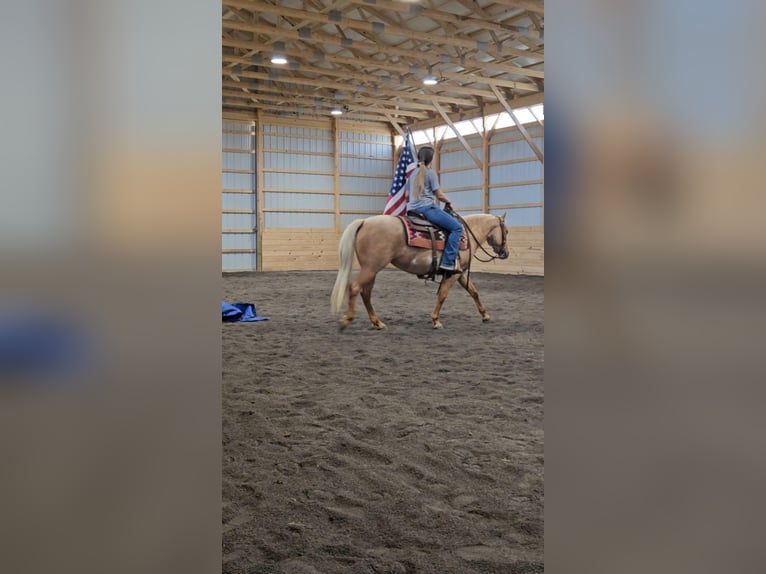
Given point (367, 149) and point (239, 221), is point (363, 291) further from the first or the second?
point (367, 149)

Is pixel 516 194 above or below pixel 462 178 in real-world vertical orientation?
below

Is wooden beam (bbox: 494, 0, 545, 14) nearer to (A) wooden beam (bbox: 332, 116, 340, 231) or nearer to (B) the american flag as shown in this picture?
(B) the american flag

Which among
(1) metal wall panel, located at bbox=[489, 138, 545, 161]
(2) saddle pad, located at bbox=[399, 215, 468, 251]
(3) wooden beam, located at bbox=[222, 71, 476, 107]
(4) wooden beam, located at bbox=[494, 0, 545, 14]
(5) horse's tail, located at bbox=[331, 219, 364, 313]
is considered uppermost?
(3) wooden beam, located at bbox=[222, 71, 476, 107]

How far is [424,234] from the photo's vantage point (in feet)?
23.7

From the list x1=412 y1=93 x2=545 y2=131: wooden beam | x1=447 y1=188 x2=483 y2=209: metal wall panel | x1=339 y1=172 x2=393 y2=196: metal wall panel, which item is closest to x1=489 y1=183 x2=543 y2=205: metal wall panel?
x1=447 y1=188 x2=483 y2=209: metal wall panel

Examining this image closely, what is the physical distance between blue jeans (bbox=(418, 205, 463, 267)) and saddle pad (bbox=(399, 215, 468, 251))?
2.8 inches

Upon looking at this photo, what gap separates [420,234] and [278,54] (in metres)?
7.38

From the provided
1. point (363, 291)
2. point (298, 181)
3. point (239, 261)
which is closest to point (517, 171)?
point (298, 181)

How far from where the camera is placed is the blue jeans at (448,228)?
23.5ft

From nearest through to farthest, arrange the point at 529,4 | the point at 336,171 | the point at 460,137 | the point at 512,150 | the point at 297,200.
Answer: the point at 529,4 → the point at 512,150 → the point at 460,137 → the point at 297,200 → the point at 336,171

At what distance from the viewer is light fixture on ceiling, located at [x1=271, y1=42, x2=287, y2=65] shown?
13.0 meters
